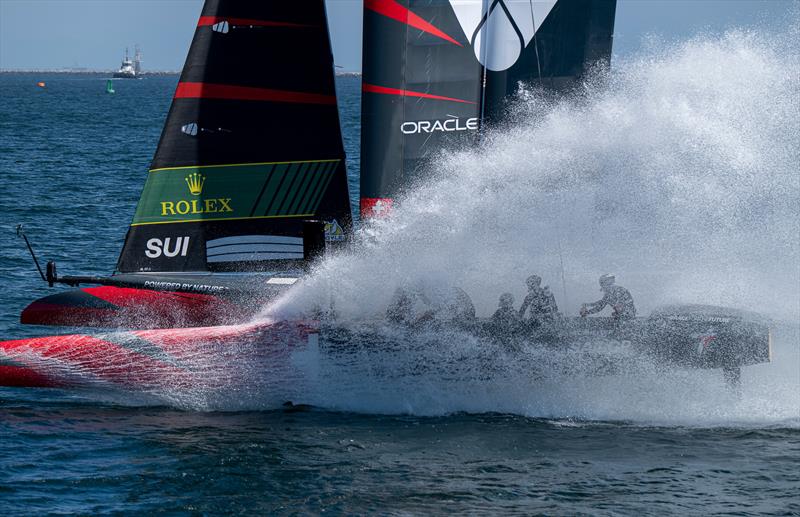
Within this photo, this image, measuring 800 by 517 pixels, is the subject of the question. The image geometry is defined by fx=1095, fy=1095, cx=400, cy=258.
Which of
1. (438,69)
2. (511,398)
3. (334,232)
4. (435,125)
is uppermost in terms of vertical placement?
(438,69)

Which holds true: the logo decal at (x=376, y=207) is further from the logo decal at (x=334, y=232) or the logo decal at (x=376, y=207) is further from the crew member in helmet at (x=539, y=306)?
the crew member in helmet at (x=539, y=306)

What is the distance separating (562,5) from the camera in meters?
15.0

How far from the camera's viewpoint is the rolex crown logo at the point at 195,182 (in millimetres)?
14852

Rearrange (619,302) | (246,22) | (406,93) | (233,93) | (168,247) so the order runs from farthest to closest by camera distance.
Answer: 1. (168,247)
2. (406,93)
3. (233,93)
4. (246,22)
5. (619,302)

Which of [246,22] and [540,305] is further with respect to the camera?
[246,22]

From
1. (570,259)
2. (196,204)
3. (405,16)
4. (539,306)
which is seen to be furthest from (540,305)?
(196,204)

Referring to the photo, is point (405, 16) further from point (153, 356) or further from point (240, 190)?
point (153, 356)

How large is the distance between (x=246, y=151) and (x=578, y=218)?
15.4 feet

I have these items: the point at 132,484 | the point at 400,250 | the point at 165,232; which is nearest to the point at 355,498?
the point at 132,484

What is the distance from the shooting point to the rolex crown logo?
14.9 meters

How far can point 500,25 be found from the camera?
14750 mm

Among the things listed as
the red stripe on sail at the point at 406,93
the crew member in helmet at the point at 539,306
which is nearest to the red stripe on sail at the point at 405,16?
the red stripe on sail at the point at 406,93

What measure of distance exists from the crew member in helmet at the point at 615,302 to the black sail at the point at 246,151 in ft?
12.0

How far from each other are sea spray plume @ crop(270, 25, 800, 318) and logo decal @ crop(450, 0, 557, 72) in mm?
771
